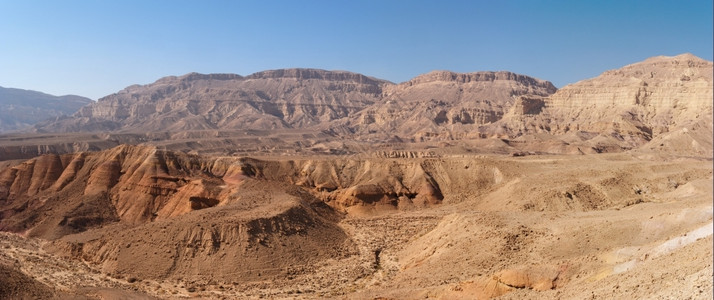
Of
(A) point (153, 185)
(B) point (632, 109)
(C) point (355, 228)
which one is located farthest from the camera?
(B) point (632, 109)

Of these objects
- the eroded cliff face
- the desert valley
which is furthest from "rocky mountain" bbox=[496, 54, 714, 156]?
the eroded cliff face

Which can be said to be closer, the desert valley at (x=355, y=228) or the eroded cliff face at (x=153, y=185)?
the desert valley at (x=355, y=228)

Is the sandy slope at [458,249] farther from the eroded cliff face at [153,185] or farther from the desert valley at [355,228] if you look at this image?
the eroded cliff face at [153,185]

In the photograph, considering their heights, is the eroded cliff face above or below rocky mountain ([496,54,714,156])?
below

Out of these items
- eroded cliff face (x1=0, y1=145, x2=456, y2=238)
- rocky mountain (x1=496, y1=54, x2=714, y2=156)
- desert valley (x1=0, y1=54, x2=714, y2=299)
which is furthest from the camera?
rocky mountain (x1=496, y1=54, x2=714, y2=156)

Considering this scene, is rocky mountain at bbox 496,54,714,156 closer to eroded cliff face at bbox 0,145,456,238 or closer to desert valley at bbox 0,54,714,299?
desert valley at bbox 0,54,714,299

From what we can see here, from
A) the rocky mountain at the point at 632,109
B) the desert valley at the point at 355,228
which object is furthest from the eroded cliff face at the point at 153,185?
the rocky mountain at the point at 632,109

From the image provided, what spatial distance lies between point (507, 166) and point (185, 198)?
4359cm

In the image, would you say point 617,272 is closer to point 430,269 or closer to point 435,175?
point 430,269

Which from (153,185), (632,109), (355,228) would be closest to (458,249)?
(355,228)

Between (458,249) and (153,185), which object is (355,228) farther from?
(153,185)

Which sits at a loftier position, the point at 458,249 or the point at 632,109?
the point at 632,109

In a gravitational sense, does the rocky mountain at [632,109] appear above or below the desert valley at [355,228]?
above

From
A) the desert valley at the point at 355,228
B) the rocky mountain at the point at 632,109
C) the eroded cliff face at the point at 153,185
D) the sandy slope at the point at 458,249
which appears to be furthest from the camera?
the rocky mountain at the point at 632,109
